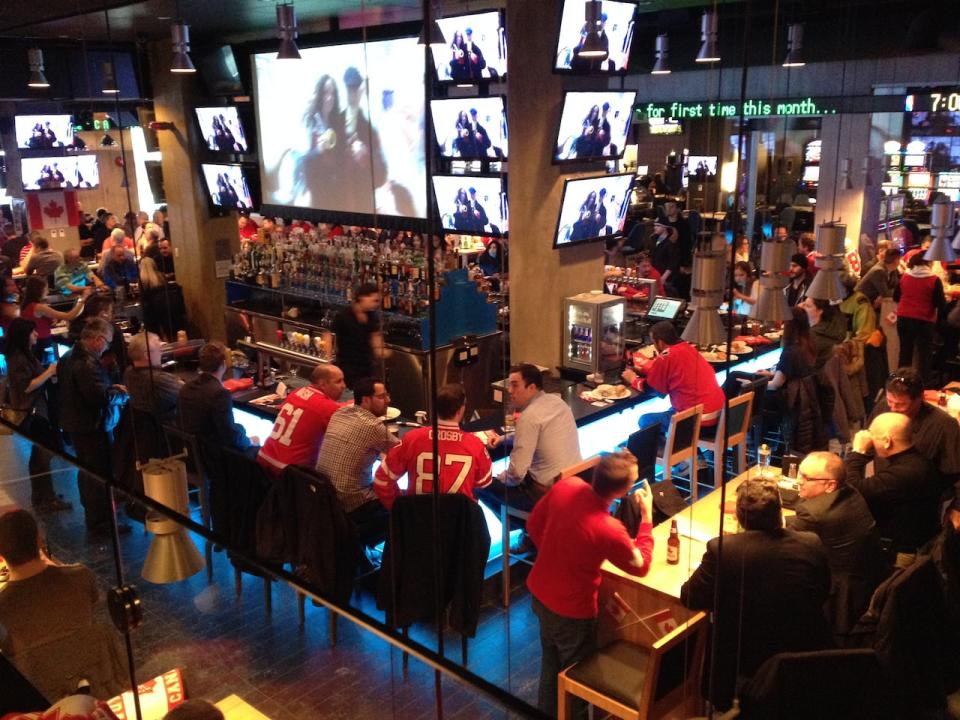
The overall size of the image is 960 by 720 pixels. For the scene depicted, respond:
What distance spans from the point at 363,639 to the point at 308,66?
5.59m

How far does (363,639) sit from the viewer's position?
4711 millimetres

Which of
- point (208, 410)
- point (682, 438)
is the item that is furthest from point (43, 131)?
point (682, 438)

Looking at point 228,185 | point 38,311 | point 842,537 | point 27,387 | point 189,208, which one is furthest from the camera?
point 189,208

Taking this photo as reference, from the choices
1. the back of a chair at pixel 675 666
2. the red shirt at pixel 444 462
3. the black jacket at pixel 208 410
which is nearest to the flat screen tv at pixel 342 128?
the black jacket at pixel 208 410

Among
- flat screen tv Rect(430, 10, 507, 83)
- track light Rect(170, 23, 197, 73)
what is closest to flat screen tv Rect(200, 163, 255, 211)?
track light Rect(170, 23, 197, 73)

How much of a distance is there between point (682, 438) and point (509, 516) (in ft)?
4.21

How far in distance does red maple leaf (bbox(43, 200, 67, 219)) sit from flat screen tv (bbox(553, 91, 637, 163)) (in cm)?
947

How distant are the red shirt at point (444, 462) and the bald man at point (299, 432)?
62 centimetres

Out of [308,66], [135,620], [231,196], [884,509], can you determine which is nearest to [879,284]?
[884,509]

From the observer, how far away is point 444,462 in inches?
165

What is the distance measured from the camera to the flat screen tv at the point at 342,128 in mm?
7262

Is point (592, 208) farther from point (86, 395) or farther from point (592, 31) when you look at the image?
point (86, 395)

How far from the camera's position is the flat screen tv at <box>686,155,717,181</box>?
15.3m

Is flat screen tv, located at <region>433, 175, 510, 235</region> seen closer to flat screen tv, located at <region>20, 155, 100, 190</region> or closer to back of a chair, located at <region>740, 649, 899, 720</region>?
back of a chair, located at <region>740, 649, 899, 720</region>
